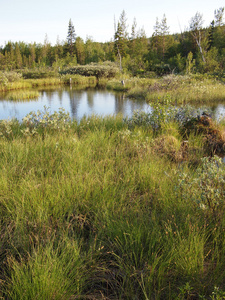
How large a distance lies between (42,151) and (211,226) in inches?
116

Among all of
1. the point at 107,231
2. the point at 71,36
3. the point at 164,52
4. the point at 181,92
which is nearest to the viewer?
the point at 107,231

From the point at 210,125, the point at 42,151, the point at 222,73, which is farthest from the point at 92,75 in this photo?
the point at 42,151

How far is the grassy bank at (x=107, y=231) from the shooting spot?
69.4 inches

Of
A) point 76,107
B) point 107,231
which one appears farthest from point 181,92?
point 107,231

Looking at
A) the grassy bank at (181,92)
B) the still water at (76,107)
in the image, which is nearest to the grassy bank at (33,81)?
the still water at (76,107)

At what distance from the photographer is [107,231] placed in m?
2.30

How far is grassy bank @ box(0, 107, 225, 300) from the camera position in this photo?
176cm

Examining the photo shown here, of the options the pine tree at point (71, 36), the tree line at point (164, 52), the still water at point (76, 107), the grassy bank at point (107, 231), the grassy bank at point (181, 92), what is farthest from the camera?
the pine tree at point (71, 36)

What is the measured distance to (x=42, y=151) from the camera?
418 cm

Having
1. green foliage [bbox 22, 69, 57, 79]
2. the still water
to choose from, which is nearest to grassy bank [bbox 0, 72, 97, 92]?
green foliage [bbox 22, 69, 57, 79]

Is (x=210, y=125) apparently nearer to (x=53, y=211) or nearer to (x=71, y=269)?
(x=53, y=211)

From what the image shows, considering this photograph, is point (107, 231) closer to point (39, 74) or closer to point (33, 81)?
point (33, 81)

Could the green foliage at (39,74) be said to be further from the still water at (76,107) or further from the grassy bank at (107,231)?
the grassy bank at (107,231)

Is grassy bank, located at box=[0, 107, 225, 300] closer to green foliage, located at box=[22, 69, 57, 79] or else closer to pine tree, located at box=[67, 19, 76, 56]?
green foliage, located at box=[22, 69, 57, 79]
